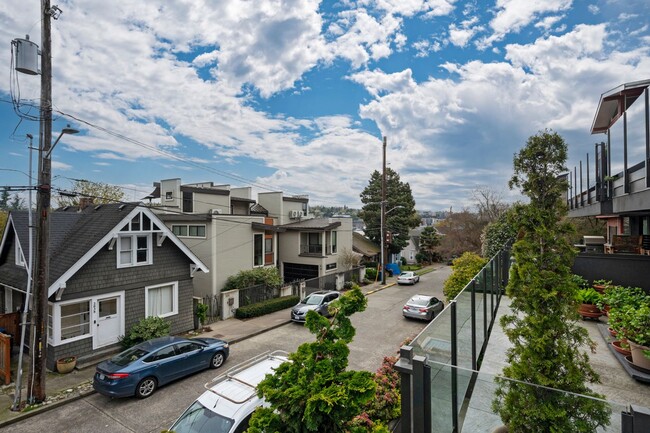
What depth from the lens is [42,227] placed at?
9219 millimetres

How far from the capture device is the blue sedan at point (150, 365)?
8781 millimetres

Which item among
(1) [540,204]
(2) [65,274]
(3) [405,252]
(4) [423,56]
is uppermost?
(4) [423,56]

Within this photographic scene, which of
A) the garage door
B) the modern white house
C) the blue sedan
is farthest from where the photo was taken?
the garage door

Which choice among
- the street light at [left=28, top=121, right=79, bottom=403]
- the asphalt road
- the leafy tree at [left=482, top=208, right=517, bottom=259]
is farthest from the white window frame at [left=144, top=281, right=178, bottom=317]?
the leafy tree at [left=482, top=208, right=517, bottom=259]

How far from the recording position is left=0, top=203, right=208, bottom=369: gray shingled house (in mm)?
11609

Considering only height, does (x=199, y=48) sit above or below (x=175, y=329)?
above

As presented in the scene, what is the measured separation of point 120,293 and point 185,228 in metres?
8.80

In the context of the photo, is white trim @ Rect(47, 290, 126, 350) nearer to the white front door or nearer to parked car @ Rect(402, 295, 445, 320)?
the white front door

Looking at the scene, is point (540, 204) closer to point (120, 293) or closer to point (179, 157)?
point (120, 293)

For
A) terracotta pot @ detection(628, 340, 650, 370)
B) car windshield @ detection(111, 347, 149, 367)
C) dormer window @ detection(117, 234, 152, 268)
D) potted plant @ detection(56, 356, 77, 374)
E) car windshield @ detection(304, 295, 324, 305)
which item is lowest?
potted plant @ detection(56, 356, 77, 374)

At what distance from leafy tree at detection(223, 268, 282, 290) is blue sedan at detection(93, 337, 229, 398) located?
9023 mm

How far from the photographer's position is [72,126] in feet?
29.8

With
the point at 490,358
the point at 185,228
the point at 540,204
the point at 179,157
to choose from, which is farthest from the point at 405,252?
the point at 540,204

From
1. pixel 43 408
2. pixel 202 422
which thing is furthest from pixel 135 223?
pixel 202 422
